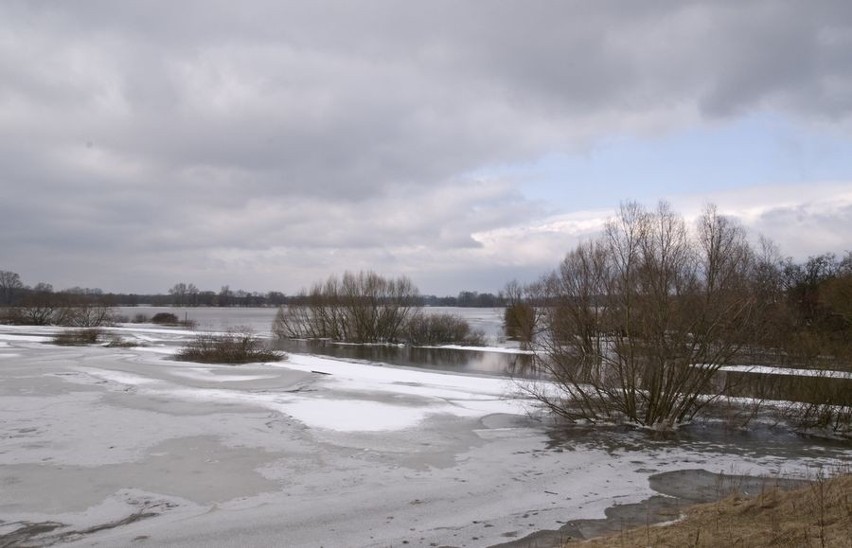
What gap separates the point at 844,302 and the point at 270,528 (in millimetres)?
36857

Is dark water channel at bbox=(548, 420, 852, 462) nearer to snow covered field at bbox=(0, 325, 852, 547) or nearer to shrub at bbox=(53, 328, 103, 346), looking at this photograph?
snow covered field at bbox=(0, 325, 852, 547)

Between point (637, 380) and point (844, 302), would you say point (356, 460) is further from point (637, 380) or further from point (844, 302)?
point (844, 302)

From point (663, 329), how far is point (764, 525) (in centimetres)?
841

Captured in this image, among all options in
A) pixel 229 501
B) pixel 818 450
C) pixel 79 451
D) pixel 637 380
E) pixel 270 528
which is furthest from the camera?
pixel 637 380

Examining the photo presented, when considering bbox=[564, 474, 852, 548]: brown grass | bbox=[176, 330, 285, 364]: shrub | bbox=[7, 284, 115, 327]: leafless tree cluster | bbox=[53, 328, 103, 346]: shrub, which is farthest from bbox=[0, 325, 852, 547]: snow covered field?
bbox=[7, 284, 115, 327]: leafless tree cluster

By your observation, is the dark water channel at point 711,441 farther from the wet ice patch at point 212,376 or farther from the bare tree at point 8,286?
the bare tree at point 8,286

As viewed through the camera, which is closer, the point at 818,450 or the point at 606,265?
the point at 818,450

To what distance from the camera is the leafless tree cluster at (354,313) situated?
5359cm

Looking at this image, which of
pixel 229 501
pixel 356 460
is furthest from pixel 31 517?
pixel 356 460

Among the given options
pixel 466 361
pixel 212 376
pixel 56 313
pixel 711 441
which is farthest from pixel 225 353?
pixel 56 313

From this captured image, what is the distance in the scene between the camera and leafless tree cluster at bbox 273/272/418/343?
176 feet

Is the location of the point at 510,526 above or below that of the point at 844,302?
below

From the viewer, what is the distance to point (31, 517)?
6863 mm

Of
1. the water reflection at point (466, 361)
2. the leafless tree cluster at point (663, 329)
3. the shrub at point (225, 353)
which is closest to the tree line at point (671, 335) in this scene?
the leafless tree cluster at point (663, 329)
